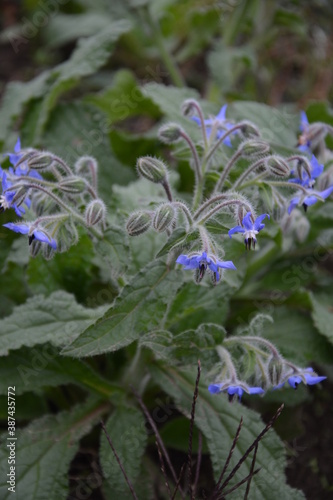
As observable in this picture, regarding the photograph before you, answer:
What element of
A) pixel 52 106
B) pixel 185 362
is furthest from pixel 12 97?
pixel 185 362

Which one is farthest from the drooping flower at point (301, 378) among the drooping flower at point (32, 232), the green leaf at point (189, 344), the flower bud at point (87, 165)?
the flower bud at point (87, 165)

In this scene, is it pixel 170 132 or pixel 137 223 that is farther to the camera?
pixel 170 132

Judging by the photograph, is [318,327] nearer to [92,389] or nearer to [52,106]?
[92,389]

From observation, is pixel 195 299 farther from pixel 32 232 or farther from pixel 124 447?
pixel 32 232

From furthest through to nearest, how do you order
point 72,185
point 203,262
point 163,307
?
point 72,185 → point 163,307 → point 203,262

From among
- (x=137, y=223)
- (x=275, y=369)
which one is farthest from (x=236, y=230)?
(x=275, y=369)

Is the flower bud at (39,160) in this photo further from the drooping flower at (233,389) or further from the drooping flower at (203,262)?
the drooping flower at (233,389)
